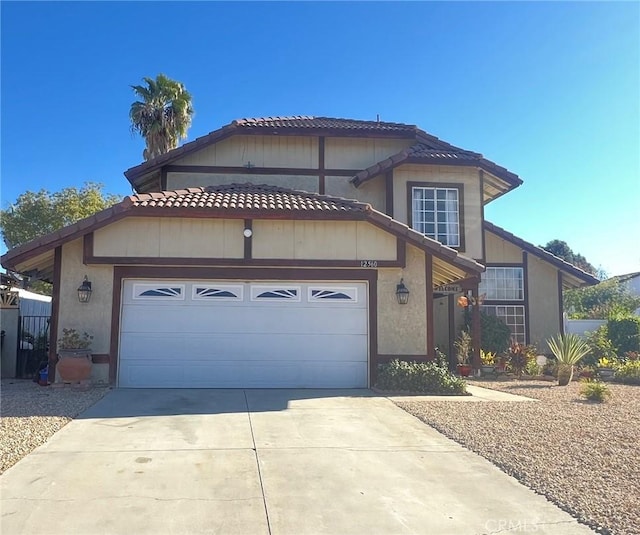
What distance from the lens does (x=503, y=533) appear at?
14.6 ft

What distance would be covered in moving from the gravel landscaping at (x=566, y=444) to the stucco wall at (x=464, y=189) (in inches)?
212

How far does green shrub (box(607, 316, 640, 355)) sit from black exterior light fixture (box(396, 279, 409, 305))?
10787mm

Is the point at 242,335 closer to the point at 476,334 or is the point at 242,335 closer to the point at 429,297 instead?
the point at 429,297

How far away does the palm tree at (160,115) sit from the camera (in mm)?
21219

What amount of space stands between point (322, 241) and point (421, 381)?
3.57 meters

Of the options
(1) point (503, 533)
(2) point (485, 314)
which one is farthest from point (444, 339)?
(1) point (503, 533)

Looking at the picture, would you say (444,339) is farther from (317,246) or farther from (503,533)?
(503,533)

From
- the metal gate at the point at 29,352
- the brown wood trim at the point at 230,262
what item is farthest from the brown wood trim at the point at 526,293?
the metal gate at the point at 29,352

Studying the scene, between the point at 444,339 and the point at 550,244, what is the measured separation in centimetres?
4207

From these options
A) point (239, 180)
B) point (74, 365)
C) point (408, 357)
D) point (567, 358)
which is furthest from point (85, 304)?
point (567, 358)

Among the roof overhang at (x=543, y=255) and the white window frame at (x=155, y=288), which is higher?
the roof overhang at (x=543, y=255)

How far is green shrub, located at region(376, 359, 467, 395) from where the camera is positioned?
11273 millimetres

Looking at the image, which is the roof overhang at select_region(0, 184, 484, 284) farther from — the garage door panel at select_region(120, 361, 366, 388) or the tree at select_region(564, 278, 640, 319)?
the tree at select_region(564, 278, 640, 319)

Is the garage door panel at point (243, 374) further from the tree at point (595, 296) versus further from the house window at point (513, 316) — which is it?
the tree at point (595, 296)
